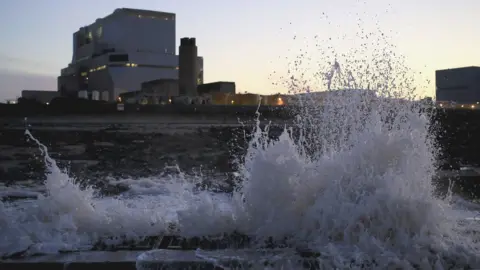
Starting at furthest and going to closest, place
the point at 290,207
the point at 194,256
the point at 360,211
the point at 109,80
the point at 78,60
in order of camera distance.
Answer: the point at 78,60 < the point at 109,80 < the point at 290,207 < the point at 360,211 < the point at 194,256

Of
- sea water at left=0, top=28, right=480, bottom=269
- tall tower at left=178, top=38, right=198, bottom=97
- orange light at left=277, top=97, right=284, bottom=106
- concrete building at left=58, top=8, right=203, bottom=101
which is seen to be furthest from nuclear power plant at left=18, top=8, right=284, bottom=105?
sea water at left=0, top=28, right=480, bottom=269

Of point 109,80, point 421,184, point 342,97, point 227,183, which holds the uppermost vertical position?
point 109,80

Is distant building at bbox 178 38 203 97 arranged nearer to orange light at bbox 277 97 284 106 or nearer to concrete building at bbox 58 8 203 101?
orange light at bbox 277 97 284 106

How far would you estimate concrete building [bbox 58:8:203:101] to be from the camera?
511 ft

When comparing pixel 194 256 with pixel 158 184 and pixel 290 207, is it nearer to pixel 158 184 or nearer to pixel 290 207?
pixel 290 207

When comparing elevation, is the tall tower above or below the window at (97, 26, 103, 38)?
below

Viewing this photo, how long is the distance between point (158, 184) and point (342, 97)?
4.16 metres

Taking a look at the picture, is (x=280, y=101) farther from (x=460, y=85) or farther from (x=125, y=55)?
(x=125, y=55)

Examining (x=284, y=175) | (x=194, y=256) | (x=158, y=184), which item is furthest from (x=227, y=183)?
(x=194, y=256)

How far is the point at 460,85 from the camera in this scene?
131 meters

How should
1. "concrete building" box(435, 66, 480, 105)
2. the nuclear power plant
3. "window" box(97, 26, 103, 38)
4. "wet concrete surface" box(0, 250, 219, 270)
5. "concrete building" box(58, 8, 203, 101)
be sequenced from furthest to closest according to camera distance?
"window" box(97, 26, 103, 38)
"concrete building" box(58, 8, 203, 101)
the nuclear power plant
"concrete building" box(435, 66, 480, 105)
"wet concrete surface" box(0, 250, 219, 270)

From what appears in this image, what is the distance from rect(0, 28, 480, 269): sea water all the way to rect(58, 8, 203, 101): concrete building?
493 feet

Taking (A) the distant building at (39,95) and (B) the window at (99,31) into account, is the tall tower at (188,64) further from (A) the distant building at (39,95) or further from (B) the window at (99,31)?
(B) the window at (99,31)

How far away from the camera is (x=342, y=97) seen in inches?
326
